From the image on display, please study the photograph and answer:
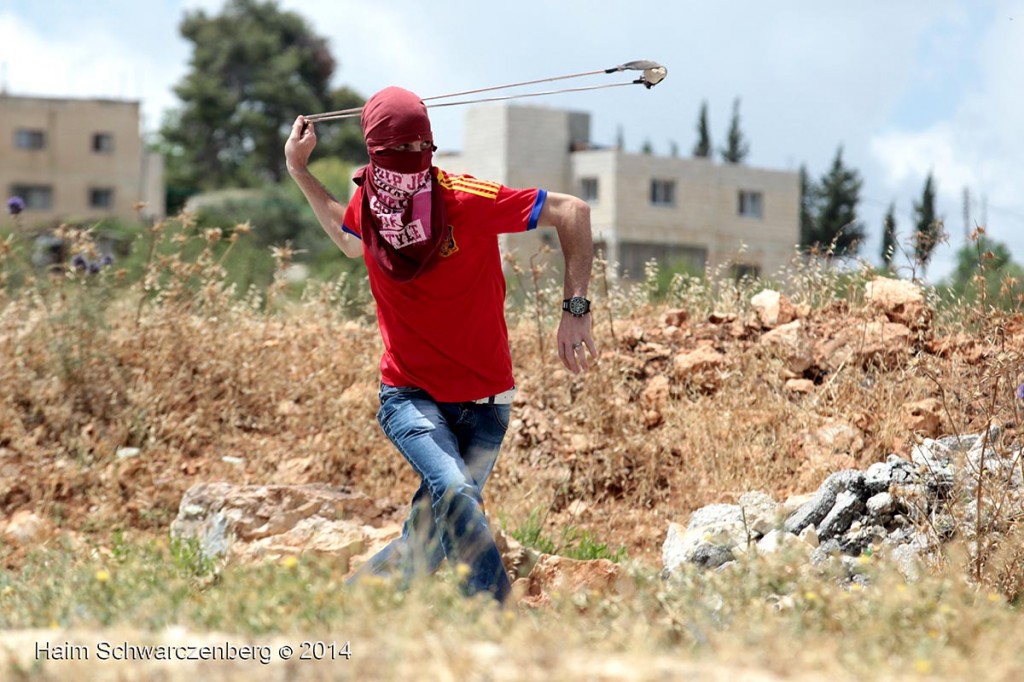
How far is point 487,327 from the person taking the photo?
4898mm

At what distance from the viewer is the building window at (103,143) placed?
6012 cm

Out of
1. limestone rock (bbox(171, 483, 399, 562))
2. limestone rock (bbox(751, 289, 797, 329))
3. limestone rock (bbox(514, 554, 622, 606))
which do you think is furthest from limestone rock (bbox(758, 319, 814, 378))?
limestone rock (bbox(171, 483, 399, 562))

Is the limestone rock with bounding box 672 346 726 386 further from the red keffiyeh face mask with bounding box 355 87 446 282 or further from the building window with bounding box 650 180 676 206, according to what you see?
the building window with bounding box 650 180 676 206

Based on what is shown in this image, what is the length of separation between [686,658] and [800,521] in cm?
307

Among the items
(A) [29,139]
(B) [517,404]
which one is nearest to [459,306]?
(B) [517,404]

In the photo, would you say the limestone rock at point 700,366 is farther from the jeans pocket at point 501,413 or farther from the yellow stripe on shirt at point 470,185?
the yellow stripe on shirt at point 470,185

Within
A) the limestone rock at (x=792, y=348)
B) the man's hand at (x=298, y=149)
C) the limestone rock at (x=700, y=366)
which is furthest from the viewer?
the limestone rock at (x=700, y=366)

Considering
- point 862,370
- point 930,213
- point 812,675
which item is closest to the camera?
point 812,675

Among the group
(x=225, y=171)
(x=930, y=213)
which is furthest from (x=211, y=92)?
(x=930, y=213)

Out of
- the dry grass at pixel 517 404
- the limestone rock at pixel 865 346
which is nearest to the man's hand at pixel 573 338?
the dry grass at pixel 517 404

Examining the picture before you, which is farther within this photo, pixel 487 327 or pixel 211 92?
pixel 211 92

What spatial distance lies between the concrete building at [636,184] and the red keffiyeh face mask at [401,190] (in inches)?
1744

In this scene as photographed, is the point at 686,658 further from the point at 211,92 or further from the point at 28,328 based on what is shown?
the point at 211,92

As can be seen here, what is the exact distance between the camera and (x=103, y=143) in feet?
197
